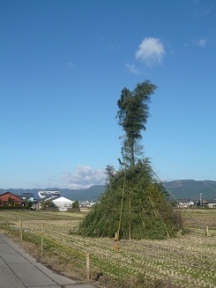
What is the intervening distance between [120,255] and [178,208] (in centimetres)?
1184

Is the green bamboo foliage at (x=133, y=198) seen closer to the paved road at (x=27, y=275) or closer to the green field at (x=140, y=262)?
the green field at (x=140, y=262)

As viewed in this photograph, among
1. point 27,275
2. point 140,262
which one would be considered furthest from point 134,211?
point 27,275

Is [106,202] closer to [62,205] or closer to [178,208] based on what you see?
[178,208]

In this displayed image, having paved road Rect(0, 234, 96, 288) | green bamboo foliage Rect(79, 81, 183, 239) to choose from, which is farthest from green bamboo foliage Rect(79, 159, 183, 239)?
paved road Rect(0, 234, 96, 288)

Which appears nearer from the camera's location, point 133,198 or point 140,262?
point 140,262

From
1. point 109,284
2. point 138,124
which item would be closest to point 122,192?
point 138,124

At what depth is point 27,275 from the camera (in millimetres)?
13086

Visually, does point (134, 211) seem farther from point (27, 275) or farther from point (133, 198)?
point (27, 275)

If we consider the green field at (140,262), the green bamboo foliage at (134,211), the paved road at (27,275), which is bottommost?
the paved road at (27,275)

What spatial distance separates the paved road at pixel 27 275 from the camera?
11.6m

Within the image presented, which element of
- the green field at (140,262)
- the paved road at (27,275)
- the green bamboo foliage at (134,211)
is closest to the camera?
the paved road at (27,275)

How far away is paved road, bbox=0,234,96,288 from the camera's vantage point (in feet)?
37.9

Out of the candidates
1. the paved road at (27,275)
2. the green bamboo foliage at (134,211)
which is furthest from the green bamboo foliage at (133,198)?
the paved road at (27,275)

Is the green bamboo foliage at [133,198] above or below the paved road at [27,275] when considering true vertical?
above
